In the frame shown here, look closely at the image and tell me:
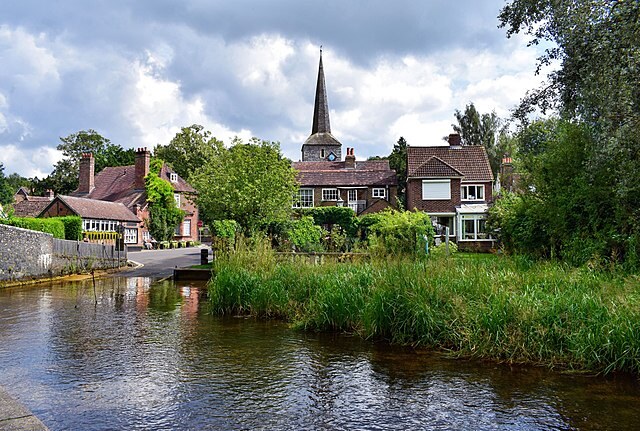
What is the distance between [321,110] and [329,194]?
3057 centimetres

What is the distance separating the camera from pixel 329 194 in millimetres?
49844

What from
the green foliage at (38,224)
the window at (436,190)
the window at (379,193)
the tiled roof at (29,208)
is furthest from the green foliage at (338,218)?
the tiled roof at (29,208)

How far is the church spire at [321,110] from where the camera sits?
76.9 meters

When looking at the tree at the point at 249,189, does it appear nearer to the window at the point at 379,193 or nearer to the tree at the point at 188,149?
the window at the point at 379,193

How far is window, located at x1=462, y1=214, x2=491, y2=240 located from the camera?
39438mm

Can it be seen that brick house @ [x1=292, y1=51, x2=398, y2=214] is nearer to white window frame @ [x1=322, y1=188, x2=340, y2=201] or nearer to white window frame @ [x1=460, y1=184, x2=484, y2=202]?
white window frame @ [x1=322, y1=188, x2=340, y2=201]

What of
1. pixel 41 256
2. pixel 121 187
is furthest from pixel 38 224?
pixel 121 187

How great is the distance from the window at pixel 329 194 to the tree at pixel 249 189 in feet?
74.4

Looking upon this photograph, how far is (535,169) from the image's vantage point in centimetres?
1756

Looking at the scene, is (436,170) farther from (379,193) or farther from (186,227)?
(186,227)

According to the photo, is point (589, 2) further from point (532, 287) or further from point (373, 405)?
point (373, 405)

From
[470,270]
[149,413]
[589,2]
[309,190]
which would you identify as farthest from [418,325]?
[309,190]

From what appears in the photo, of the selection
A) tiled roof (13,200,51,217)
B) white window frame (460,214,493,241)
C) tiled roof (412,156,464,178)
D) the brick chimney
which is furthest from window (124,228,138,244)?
white window frame (460,214,493,241)

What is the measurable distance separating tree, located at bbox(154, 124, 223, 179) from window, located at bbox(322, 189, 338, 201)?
20056mm
